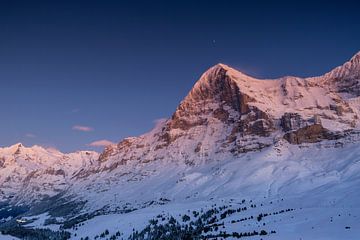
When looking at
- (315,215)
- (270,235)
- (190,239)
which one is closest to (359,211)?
(315,215)

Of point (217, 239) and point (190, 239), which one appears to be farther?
point (190, 239)

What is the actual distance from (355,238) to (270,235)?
56.5 feet

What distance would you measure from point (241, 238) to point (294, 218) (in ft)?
115

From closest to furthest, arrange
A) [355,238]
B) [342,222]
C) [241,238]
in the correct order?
[355,238]
[241,238]
[342,222]

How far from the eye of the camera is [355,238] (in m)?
88.8

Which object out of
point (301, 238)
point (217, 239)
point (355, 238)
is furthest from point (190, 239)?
point (355, 238)

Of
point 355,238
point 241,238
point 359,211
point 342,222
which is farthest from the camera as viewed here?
point 359,211

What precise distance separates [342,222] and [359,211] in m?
16.6

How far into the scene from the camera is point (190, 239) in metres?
114

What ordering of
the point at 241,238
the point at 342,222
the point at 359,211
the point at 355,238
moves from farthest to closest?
the point at 359,211
the point at 342,222
the point at 241,238
the point at 355,238

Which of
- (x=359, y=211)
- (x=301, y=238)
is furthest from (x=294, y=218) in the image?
(x=301, y=238)

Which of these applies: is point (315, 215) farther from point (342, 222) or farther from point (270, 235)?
point (270, 235)

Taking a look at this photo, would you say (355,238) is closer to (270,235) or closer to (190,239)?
(270,235)

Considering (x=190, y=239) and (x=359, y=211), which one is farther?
(x=359, y=211)
